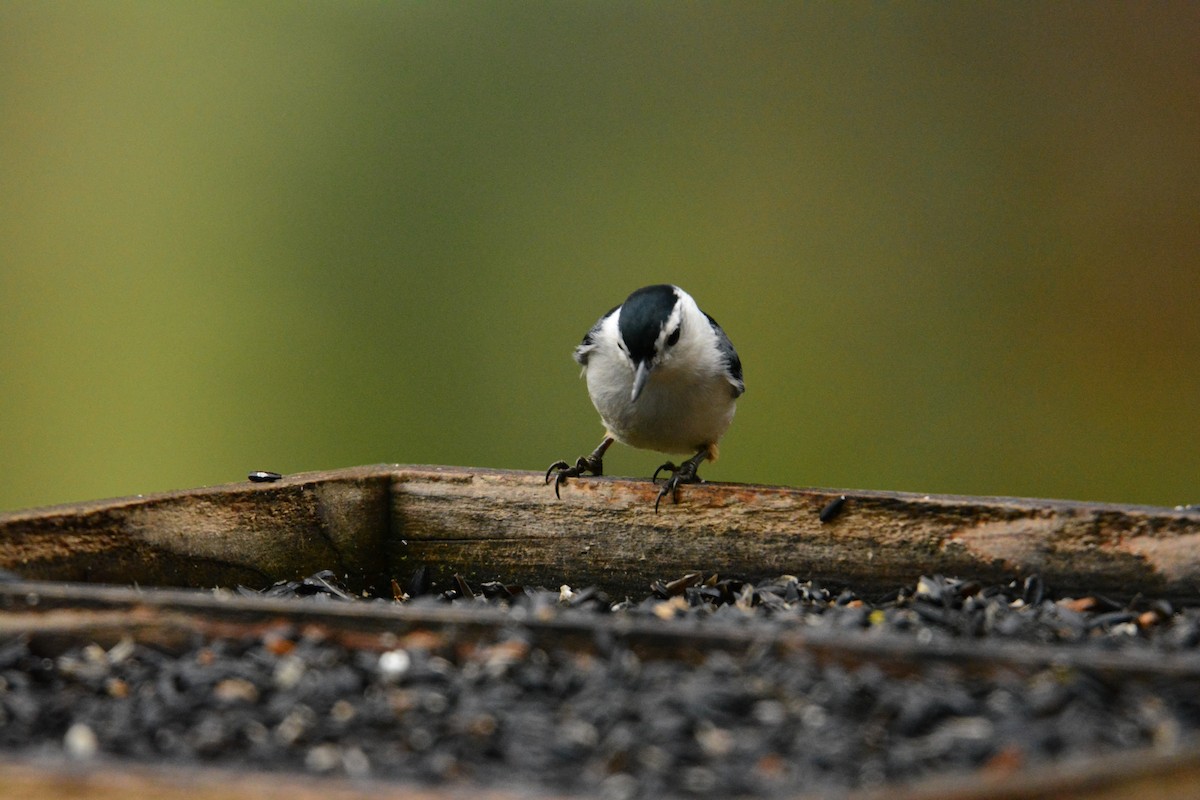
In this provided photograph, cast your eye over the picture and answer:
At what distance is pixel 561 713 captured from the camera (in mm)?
1393

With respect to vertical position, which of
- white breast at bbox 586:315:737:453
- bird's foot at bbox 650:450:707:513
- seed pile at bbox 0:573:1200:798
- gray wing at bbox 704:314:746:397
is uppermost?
gray wing at bbox 704:314:746:397

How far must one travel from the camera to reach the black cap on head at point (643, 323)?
282 cm

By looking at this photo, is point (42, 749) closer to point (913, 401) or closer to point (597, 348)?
point (597, 348)

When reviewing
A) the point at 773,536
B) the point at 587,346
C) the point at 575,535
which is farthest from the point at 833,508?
the point at 587,346

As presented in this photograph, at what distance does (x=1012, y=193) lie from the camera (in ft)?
14.5

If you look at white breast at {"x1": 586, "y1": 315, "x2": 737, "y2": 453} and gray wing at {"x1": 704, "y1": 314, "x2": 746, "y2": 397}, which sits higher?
gray wing at {"x1": 704, "y1": 314, "x2": 746, "y2": 397}

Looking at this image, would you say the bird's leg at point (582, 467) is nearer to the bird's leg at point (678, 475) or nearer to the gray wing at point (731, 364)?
the bird's leg at point (678, 475)

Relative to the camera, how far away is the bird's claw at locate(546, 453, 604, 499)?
2.54 m

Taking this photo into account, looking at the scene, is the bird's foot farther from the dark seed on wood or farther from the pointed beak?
the dark seed on wood

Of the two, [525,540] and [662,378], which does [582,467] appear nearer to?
[662,378]

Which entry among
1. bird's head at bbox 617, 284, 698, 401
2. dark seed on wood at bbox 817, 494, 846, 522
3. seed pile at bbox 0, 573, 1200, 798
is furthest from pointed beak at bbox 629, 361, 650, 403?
→ seed pile at bbox 0, 573, 1200, 798

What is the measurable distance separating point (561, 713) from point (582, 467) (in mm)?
1705

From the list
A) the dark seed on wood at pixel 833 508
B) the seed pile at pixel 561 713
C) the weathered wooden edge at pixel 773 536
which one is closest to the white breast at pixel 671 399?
the weathered wooden edge at pixel 773 536

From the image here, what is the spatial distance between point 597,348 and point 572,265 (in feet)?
5.35
